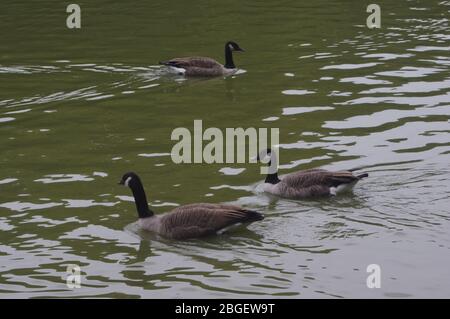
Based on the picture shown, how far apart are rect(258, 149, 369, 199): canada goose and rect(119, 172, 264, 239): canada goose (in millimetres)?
1614

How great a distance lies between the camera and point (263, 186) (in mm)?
16516

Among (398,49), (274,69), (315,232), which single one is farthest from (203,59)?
(315,232)

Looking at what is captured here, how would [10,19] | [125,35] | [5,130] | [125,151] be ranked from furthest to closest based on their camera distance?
[10,19] < [125,35] < [5,130] < [125,151]

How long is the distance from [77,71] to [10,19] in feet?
24.5

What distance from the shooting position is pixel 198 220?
47.5 ft

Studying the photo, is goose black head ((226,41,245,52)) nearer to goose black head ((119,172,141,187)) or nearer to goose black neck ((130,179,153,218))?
goose black head ((119,172,141,187))

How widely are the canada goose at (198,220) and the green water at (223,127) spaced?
0.16m

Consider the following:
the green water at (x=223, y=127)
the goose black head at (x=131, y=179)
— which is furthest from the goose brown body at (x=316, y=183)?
the goose black head at (x=131, y=179)

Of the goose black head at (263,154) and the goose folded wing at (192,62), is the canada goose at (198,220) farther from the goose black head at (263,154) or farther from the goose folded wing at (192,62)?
the goose folded wing at (192,62)

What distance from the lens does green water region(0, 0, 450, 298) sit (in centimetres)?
1333

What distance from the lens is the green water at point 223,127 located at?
43.7 ft

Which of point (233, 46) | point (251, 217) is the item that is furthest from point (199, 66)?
point (251, 217)

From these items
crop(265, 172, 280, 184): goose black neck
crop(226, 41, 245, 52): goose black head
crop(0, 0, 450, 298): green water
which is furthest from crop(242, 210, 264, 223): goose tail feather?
crop(226, 41, 245, 52): goose black head

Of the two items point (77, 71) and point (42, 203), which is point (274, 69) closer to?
point (77, 71)
